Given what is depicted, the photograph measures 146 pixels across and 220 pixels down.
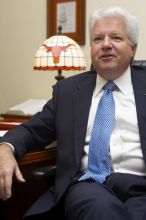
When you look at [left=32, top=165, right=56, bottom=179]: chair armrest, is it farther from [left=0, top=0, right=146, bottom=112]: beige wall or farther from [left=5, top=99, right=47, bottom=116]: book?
[left=0, top=0, right=146, bottom=112]: beige wall

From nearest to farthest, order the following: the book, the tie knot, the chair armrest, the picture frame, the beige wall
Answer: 1. the chair armrest
2. the tie knot
3. the book
4. the picture frame
5. the beige wall

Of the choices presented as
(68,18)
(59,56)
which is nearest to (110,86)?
(59,56)

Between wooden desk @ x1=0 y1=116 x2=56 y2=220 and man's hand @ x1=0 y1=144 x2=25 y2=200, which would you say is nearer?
man's hand @ x1=0 y1=144 x2=25 y2=200

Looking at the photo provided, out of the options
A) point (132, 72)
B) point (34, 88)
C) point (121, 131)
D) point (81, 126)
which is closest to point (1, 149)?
point (81, 126)

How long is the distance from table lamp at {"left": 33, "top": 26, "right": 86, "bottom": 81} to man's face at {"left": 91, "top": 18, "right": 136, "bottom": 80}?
1.72ft

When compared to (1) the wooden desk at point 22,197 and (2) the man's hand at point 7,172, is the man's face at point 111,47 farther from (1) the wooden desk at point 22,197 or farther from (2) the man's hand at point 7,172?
(2) the man's hand at point 7,172

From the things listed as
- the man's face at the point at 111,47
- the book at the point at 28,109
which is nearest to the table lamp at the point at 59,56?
the book at the point at 28,109

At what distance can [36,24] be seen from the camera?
289 cm

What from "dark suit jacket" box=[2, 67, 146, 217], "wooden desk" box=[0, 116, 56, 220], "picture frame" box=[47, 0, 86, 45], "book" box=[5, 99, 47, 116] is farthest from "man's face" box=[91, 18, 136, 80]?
"picture frame" box=[47, 0, 86, 45]

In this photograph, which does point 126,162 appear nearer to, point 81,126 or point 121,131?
point 121,131

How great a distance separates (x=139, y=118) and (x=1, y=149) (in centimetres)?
58

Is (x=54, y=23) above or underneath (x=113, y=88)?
above

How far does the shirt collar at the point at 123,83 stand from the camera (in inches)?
68.2

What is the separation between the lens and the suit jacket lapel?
64.8 inches
